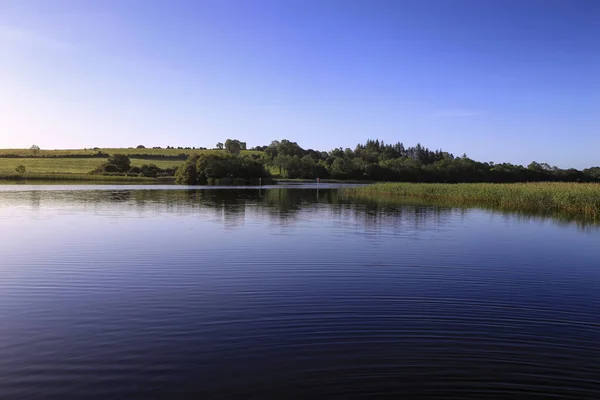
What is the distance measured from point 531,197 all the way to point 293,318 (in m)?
37.7

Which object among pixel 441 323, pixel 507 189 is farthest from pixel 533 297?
pixel 507 189

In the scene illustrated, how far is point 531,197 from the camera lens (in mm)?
40500

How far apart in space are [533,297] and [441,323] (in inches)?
143

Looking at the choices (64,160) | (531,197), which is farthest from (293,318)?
(64,160)

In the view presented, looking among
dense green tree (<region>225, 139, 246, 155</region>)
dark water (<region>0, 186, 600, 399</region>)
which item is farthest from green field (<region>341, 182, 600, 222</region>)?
dense green tree (<region>225, 139, 246, 155</region>)

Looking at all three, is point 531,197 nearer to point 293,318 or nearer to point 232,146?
point 293,318

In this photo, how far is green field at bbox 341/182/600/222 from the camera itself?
35344mm

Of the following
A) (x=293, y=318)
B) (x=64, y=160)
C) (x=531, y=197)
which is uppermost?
(x=64, y=160)

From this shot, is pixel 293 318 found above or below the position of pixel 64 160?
below

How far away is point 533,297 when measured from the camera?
11.1 meters

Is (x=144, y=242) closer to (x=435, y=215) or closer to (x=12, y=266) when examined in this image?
(x=12, y=266)

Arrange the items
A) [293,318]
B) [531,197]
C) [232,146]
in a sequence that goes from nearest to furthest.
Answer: [293,318] → [531,197] → [232,146]

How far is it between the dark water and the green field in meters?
19.3

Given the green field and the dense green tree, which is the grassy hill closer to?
the dense green tree
